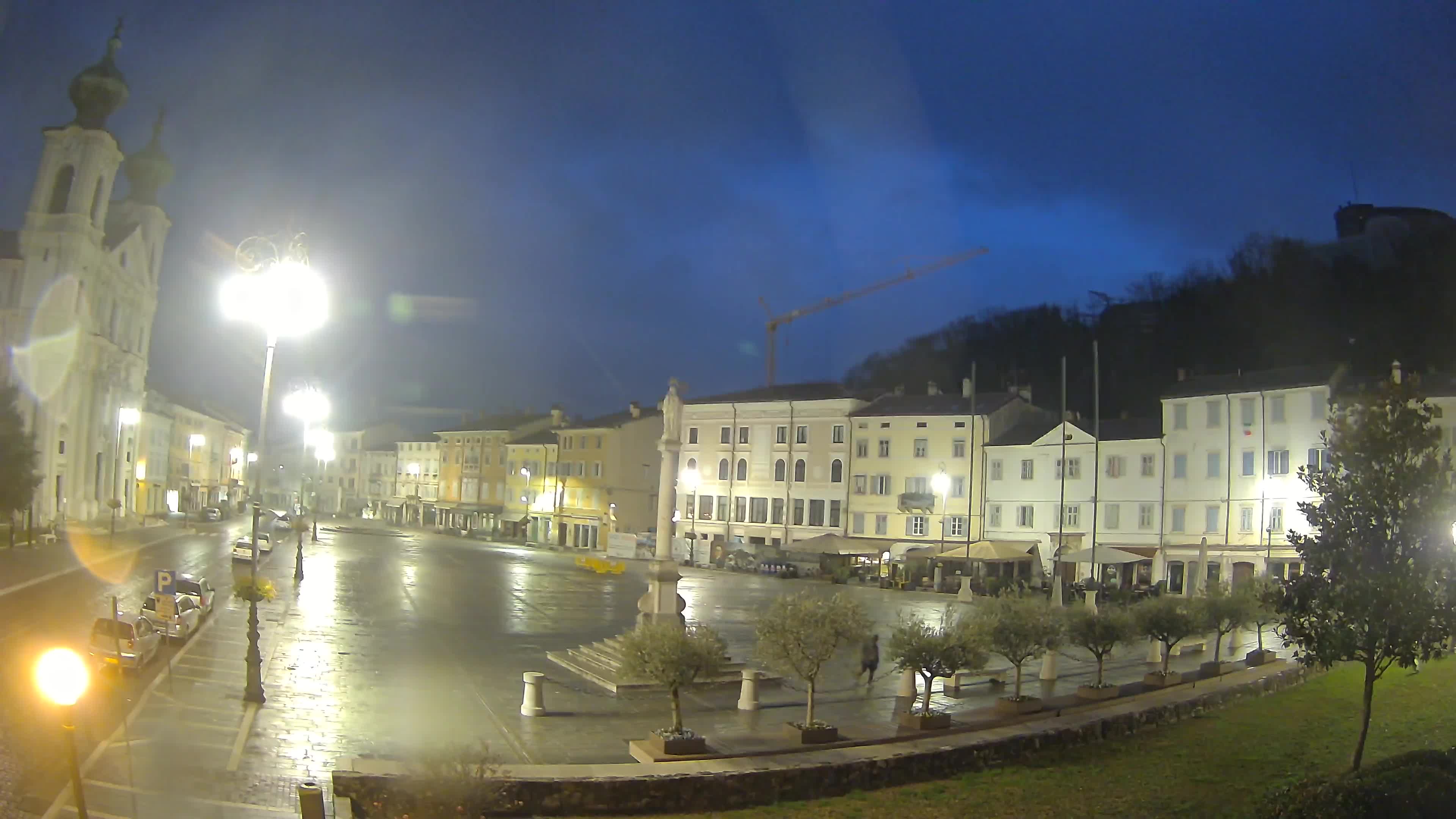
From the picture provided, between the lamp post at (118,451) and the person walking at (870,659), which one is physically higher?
the lamp post at (118,451)

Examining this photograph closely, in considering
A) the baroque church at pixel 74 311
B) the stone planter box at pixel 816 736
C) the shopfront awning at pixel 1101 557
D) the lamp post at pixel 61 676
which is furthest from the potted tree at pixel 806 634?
the baroque church at pixel 74 311

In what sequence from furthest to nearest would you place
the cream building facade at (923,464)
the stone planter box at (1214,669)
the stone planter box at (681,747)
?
the cream building facade at (923,464), the stone planter box at (1214,669), the stone planter box at (681,747)

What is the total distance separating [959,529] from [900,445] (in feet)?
20.7

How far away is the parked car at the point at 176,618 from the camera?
22.2 meters

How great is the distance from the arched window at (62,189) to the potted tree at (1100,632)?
63.8 metres

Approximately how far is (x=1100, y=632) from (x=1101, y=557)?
24982 mm

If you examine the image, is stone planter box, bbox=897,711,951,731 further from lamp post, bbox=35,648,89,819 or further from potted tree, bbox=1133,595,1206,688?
lamp post, bbox=35,648,89,819

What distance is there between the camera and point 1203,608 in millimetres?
20906

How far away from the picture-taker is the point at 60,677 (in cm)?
680

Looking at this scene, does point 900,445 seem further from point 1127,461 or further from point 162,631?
point 162,631

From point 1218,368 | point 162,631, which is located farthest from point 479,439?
point 162,631

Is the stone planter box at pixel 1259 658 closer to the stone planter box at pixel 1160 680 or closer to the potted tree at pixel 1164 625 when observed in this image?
the potted tree at pixel 1164 625

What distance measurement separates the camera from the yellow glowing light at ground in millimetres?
6809

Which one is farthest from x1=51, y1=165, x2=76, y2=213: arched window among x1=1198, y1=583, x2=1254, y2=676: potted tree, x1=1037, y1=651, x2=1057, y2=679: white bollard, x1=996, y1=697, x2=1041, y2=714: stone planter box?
x1=1198, y1=583, x2=1254, y2=676: potted tree
